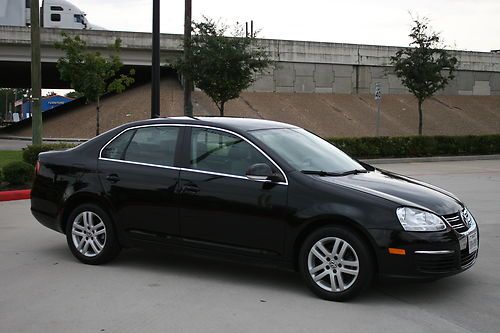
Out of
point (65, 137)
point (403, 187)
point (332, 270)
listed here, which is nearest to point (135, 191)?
point (332, 270)

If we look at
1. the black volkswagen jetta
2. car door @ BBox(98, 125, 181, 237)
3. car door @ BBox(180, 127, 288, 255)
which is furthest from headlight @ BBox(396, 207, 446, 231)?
car door @ BBox(98, 125, 181, 237)

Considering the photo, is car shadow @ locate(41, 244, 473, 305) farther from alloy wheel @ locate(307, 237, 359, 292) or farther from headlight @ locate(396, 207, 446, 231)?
headlight @ locate(396, 207, 446, 231)

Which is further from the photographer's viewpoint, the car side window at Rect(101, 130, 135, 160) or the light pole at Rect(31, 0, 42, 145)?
the light pole at Rect(31, 0, 42, 145)

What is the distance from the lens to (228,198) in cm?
569

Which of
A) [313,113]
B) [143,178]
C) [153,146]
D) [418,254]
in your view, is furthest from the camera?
[313,113]

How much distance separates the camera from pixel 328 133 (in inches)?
1369

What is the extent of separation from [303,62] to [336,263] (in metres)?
36.3

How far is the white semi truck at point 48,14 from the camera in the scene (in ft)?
124

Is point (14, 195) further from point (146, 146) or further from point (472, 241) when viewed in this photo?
point (472, 241)

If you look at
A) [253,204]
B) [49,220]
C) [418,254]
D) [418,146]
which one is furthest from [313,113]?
[418,254]

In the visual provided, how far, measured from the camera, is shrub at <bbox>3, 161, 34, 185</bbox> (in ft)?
38.5

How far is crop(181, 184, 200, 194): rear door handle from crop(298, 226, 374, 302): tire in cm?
120

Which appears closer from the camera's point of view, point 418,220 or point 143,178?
point 418,220

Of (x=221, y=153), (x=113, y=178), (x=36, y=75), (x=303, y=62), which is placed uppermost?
(x=303, y=62)
